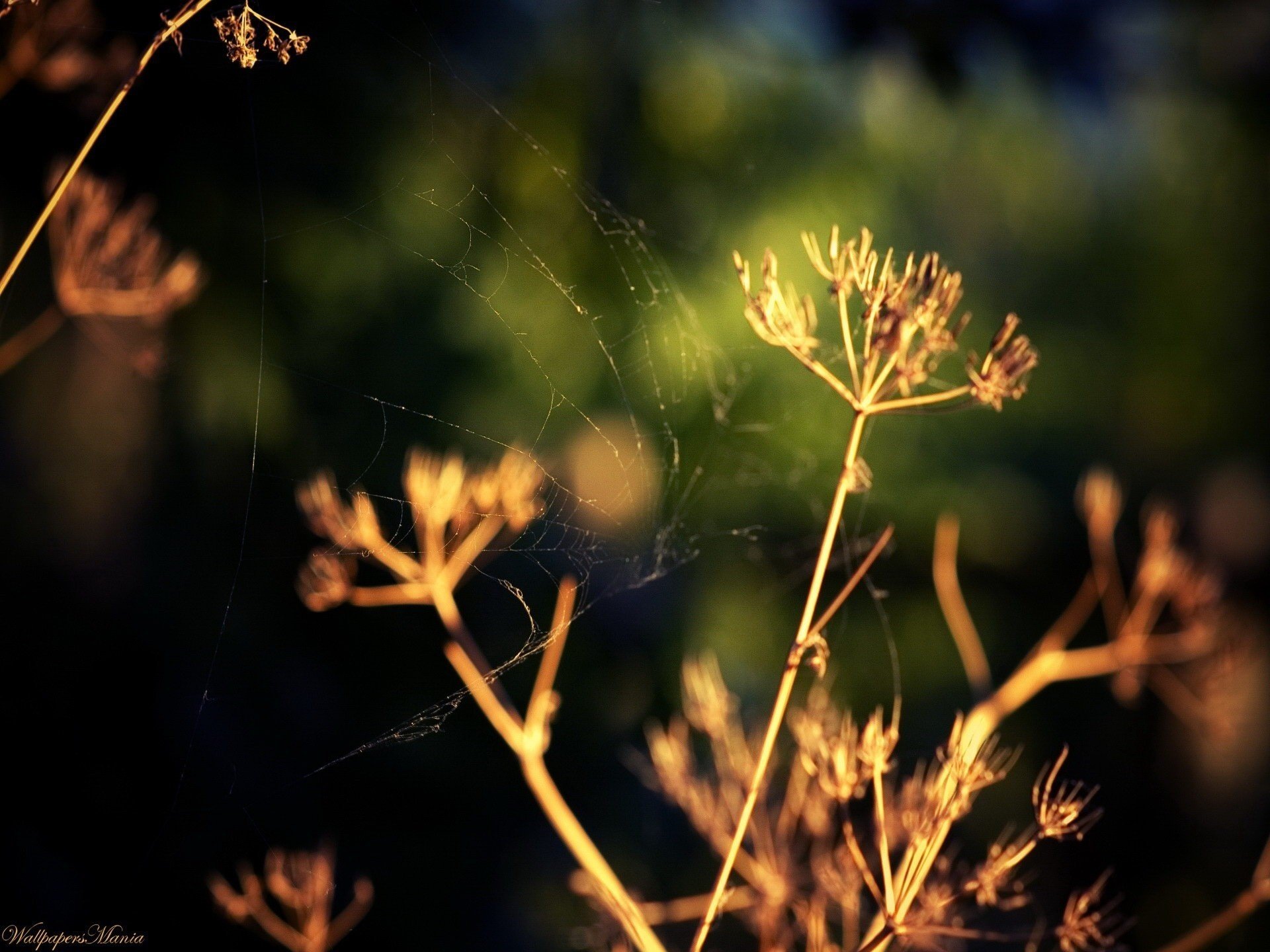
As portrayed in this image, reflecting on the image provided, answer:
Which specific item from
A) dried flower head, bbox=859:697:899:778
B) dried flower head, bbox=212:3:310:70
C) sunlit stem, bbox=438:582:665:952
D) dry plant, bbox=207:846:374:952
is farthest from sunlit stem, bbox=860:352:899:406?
dry plant, bbox=207:846:374:952

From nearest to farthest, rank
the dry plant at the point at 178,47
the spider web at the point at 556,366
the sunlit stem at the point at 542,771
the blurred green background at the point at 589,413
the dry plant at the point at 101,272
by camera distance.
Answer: the dry plant at the point at 178,47 < the sunlit stem at the point at 542,771 < the dry plant at the point at 101,272 < the spider web at the point at 556,366 < the blurred green background at the point at 589,413

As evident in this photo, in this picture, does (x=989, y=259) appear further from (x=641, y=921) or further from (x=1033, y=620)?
(x=641, y=921)

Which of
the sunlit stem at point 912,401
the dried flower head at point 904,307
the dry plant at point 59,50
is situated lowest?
the sunlit stem at point 912,401

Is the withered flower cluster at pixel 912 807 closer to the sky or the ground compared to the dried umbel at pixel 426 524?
closer to the ground

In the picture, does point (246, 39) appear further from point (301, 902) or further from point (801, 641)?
point (301, 902)

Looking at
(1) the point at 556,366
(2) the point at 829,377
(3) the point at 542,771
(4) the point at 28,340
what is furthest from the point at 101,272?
(1) the point at 556,366

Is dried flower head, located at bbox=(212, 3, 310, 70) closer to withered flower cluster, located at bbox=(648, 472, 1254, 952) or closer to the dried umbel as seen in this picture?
the dried umbel

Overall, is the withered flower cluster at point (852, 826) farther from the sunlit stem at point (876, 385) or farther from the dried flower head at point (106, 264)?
the dried flower head at point (106, 264)

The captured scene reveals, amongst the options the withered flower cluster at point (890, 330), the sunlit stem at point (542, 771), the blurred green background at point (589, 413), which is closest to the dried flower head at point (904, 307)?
the withered flower cluster at point (890, 330)
